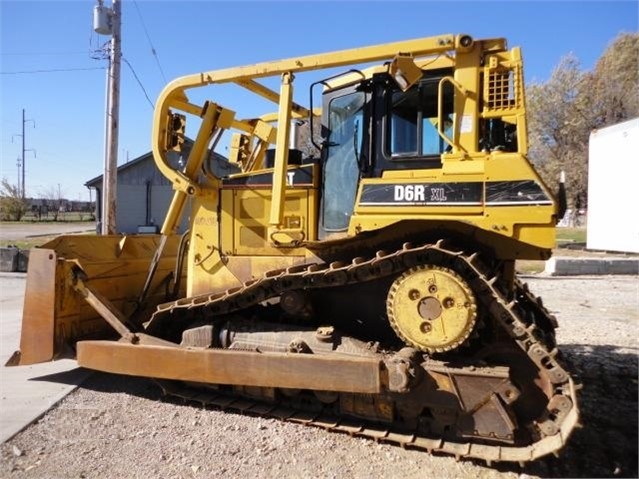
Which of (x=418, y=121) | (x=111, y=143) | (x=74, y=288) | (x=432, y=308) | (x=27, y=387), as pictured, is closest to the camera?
(x=432, y=308)

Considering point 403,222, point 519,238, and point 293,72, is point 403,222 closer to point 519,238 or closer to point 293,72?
point 519,238

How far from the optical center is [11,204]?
156 feet

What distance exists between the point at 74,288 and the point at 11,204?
50.4 m

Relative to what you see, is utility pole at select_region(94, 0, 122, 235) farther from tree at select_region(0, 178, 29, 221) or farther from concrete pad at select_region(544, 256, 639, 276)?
tree at select_region(0, 178, 29, 221)

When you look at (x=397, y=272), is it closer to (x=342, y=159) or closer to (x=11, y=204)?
(x=342, y=159)

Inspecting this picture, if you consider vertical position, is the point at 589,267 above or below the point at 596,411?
above

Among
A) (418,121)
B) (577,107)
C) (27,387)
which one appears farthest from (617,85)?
(27,387)

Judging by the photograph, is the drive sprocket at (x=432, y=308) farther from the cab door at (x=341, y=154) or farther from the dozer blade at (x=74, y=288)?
the dozer blade at (x=74, y=288)

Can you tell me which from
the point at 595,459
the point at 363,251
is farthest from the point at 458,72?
the point at 595,459

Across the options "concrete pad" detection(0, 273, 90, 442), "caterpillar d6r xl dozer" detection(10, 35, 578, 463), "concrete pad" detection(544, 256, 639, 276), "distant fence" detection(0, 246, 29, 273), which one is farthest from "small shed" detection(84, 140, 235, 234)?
"caterpillar d6r xl dozer" detection(10, 35, 578, 463)

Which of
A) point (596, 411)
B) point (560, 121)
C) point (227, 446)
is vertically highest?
point (560, 121)

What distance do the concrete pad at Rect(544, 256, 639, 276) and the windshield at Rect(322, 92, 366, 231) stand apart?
1193 cm

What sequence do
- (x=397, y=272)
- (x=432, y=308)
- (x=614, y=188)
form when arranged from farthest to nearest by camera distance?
1. (x=614, y=188)
2. (x=397, y=272)
3. (x=432, y=308)

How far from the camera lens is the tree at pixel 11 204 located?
47156mm
